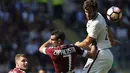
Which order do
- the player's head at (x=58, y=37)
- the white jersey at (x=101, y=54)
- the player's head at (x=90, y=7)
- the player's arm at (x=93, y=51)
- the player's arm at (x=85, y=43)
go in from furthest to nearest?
the white jersey at (x=101, y=54) < the player's arm at (x=85, y=43) < the player's head at (x=90, y=7) < the player's arm at (x=93, y=51) < the player's head at (x=58, y=37)

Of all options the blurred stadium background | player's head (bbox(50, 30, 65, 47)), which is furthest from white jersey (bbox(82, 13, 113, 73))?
the blurred stadium background

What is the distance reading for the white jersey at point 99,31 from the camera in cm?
1085

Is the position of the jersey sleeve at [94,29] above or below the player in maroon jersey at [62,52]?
above

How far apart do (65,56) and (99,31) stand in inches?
43.0

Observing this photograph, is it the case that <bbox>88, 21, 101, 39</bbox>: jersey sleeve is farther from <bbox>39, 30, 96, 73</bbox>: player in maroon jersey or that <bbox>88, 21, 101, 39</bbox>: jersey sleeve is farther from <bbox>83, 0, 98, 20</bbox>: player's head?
<bbox>39, 30, 96, 73</bbox>: player in maroon jersey

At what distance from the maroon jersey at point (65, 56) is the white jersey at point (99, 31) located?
672 millimetres

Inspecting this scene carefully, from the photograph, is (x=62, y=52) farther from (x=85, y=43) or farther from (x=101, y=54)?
(x=101, y=54)

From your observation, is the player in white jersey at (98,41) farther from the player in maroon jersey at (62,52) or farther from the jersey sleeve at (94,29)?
the player in maroon jersey at (62,52)

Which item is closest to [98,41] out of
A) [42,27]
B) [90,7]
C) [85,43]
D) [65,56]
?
[85,43]

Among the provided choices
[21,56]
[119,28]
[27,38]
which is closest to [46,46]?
[21,56]

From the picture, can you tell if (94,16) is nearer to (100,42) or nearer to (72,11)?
(100,42)

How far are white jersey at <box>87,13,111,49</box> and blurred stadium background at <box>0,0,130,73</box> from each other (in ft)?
24.0

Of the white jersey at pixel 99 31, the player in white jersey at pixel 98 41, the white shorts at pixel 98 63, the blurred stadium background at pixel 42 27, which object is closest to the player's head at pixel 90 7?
the player in white jersey at pixel 98 41

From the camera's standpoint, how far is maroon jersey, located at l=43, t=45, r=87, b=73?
1016cm
